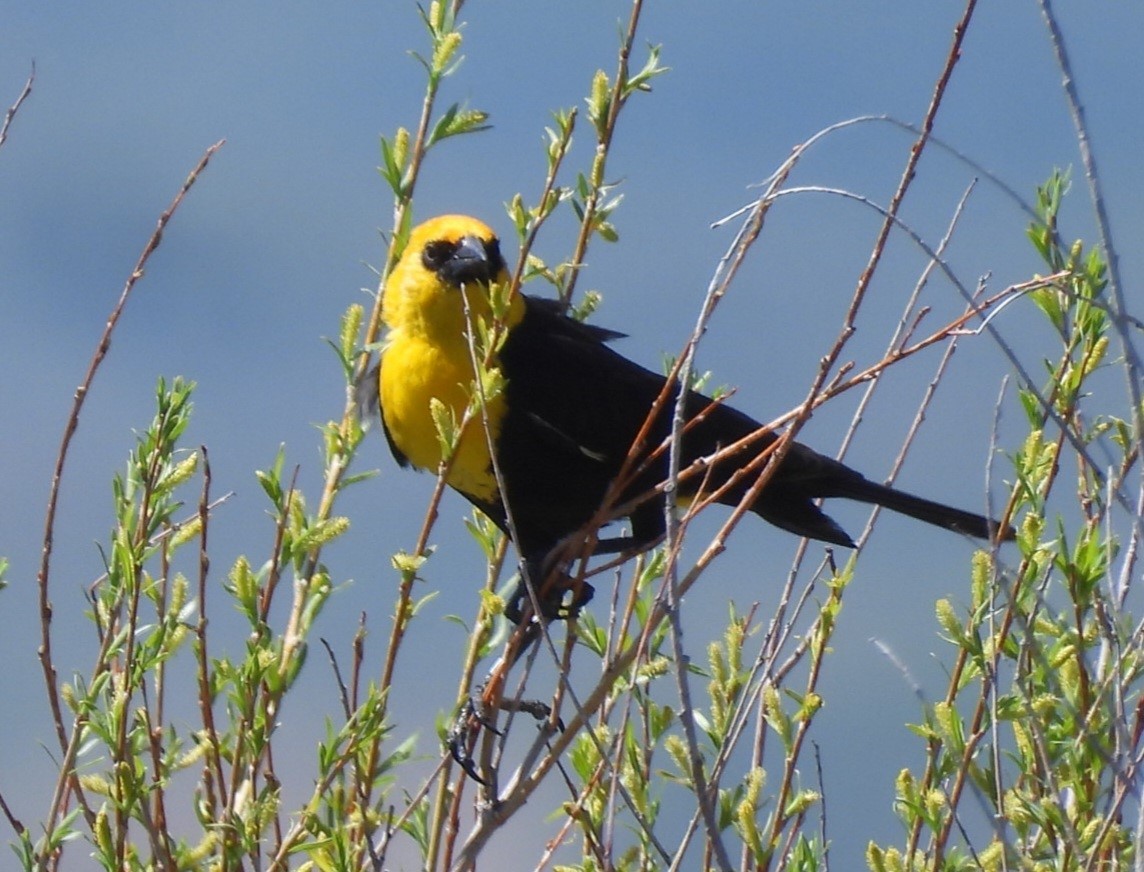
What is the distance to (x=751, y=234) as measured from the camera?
197cm

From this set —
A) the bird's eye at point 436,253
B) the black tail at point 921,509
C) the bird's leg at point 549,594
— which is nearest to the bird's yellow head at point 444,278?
the bird's eye at point 436,253

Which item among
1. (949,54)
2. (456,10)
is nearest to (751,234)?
(949,54)

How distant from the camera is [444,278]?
9.95 feet

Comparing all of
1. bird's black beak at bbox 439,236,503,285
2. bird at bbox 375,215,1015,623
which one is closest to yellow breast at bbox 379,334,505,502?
bird at bbox 375,215,1015,623

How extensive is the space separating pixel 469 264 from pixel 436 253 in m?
0.13

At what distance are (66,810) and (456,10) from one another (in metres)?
1.35

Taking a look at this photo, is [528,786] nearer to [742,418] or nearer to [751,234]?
[751,234]

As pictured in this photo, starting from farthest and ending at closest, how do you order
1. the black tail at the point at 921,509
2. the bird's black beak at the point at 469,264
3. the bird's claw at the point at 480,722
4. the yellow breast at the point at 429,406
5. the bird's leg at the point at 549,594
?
the black tail at the point at 921,509 < the bird's black beak at the point at 469,264 < the yellow breast at the point at 429,406 < the bird's leg at the point at 549,594 < the bird's claw at the point at 480,722

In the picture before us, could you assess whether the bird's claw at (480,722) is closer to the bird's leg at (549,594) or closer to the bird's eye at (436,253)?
the bird's leg at (549,594)

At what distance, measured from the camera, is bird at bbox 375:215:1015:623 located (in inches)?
116

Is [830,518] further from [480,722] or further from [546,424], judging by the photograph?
[480,722]

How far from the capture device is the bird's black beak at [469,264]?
3020mm

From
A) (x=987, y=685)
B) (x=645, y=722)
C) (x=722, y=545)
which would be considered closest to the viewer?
(x=722, y=545)

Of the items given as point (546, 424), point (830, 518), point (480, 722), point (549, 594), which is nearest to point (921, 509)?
point (830, 518)
